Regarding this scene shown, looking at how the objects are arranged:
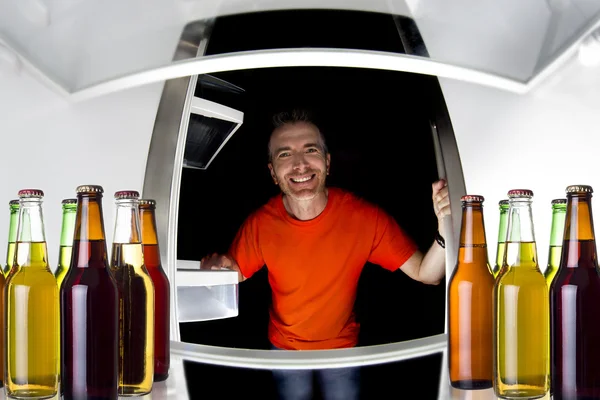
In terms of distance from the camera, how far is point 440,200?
1054 mm

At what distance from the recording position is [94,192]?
68cm

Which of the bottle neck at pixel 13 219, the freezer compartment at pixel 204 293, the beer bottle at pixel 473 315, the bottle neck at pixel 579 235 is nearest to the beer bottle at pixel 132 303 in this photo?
the bottle neck at pixel 13 219

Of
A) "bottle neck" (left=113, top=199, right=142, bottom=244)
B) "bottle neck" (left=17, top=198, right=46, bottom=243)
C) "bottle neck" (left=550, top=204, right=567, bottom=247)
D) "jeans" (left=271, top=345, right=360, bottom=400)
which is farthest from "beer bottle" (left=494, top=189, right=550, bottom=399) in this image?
"bottle neck" (left=17, top=198, right=46, bottom=243)

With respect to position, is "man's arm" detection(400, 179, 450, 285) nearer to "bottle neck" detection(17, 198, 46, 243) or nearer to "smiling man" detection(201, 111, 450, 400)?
"smiling man" detection(201, 111, 450, 400)

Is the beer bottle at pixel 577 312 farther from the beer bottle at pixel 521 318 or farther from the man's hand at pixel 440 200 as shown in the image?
the man's hand at pixel 440 200

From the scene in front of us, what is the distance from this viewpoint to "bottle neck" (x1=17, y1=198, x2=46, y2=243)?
71cm

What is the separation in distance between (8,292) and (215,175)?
0.44 m

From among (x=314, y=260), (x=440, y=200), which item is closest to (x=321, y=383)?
(x=314, y=260)

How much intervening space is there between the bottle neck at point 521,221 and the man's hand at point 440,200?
0.34m

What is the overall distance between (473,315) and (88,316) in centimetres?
47

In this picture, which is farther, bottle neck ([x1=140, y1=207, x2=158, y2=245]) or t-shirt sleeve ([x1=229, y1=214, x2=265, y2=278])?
t-shirt sleeve ([x1=229, y1=214, x2=265, y2=278])

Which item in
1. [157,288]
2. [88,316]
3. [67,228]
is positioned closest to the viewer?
[88,316]

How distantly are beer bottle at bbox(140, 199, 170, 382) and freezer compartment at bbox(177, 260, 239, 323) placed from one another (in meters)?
0.16

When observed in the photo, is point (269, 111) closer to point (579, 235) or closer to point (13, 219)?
point (13, 219)
